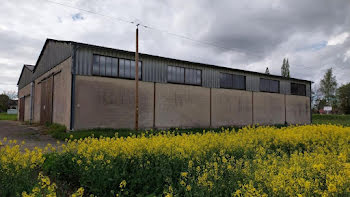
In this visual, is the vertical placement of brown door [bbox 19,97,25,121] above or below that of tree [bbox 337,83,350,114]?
below

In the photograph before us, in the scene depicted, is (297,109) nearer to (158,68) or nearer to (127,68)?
(158,68)

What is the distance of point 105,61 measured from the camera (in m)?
17.2

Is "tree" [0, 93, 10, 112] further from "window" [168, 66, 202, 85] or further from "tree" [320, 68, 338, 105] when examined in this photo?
"tree" [320, 68, 338, 105]

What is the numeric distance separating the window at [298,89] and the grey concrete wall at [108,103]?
21826 millimetres

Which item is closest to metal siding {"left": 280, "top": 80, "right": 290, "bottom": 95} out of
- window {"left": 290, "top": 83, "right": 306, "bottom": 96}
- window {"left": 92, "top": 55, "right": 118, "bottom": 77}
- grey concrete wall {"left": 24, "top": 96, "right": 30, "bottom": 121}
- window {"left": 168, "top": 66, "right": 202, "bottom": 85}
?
window {"left": 290, "top": 83, "right": 306, "bottom": 96}

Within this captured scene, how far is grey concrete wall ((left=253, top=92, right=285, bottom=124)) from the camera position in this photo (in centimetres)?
2670

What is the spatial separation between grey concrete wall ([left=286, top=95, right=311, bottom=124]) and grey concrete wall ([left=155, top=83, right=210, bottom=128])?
13940 millimetres

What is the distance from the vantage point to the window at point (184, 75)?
2062cm

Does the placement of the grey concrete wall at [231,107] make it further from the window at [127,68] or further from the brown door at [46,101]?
the brown door at [46,101]

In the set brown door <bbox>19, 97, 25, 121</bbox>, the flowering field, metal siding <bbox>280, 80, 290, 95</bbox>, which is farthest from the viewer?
brown door <bbox>19, 97, 25, 121</bbox>

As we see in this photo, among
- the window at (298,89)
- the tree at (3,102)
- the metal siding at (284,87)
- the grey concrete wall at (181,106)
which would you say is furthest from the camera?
the tree at (3,102)

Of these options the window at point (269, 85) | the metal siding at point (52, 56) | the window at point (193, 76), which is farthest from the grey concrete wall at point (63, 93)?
the window at point (269, 85)

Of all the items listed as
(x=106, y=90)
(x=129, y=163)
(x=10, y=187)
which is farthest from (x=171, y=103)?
(x=10, y=187)

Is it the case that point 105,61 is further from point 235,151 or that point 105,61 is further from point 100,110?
point 235,151
